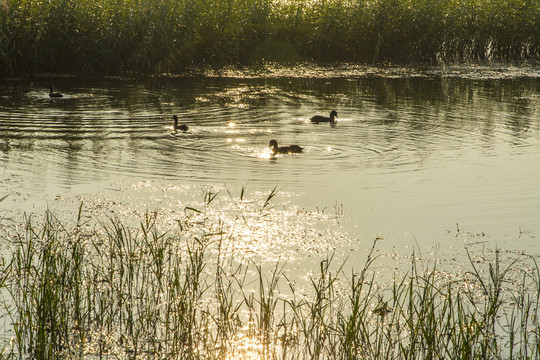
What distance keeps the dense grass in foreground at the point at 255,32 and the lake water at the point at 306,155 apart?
45.0 inches

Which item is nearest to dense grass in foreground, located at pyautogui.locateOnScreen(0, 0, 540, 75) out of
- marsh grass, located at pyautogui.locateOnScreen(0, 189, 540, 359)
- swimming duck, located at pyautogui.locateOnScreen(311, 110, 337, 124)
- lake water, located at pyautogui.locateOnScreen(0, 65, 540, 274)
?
lake water, located at pyautogui.locateOnScreen(0, 65, 540, 274)

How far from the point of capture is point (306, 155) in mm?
13680

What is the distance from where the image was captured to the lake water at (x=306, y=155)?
8.93 meters

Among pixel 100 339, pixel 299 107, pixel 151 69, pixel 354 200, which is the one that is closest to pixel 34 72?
pixel 151 69

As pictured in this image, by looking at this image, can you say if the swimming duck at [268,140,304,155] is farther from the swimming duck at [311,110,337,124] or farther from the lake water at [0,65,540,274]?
the swimming duck at [311,110,337,124]

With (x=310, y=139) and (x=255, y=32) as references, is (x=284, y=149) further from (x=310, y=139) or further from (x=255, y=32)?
(x=255, y=32)

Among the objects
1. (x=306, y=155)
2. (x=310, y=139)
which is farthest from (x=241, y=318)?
(x=310, y=139)

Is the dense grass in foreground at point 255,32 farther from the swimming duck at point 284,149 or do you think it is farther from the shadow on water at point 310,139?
the swimming duck at point 284,149

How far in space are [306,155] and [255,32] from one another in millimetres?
15389

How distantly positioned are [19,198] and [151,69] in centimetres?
1612

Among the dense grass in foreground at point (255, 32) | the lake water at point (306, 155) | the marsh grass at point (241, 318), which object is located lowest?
the marsh grass at point (241, 318)

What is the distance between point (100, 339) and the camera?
18.4ft

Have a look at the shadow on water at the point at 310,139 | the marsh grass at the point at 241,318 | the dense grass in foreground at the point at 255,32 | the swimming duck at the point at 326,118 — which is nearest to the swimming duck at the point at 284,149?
the shadow on water at the point at 310,139

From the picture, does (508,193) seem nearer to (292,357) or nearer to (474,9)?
(292,357)
